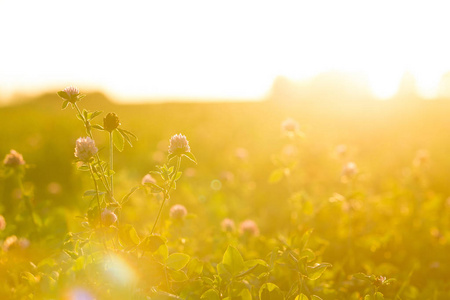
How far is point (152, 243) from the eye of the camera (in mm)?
1889

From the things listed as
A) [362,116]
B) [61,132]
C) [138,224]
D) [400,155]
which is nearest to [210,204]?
[138,224]

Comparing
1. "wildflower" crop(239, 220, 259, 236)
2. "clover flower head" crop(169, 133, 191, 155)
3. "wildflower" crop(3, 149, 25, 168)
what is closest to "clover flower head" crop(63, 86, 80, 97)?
"clover flower head" crop(169, 133, 191, 155)

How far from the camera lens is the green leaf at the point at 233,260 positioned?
1908 mm

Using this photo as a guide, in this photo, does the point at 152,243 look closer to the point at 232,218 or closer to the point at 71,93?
the point at 71,93

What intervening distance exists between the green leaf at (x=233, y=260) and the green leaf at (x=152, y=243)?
0.29 m

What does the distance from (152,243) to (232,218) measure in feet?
8.62

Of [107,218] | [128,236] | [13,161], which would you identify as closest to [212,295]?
[128,236]

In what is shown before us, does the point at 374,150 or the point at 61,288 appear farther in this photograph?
the point at 374,150

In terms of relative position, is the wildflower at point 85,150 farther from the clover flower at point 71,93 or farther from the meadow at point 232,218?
the clover flower at point 71,93

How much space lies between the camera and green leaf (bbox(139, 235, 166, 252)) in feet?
6.14

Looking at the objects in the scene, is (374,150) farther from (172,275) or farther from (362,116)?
(172,275)

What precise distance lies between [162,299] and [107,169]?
2.06ft

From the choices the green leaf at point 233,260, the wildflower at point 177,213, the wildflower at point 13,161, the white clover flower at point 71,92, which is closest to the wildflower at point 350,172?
the wildflower at point 177,213

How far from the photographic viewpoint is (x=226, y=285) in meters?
1.94
